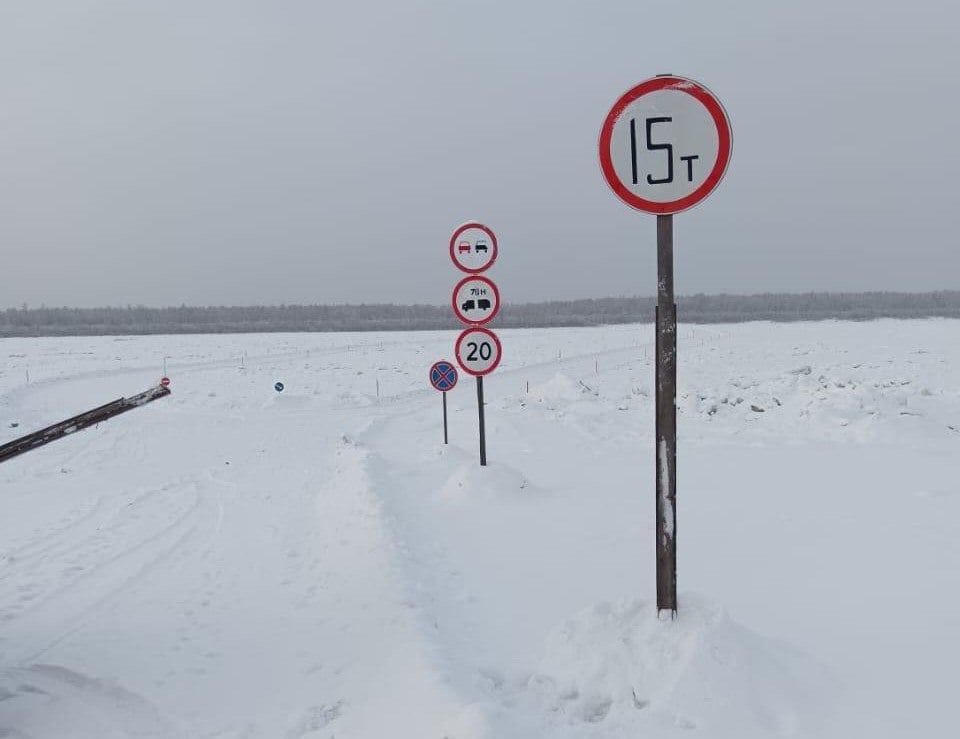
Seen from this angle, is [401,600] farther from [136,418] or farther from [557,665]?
[136,418]

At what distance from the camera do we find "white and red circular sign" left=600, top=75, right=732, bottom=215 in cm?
351

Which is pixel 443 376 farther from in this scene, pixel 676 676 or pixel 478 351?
pixel 676 676

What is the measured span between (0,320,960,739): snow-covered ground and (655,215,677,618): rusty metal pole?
0.27 meters

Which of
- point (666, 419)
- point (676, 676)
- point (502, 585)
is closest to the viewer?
point (676, 676)

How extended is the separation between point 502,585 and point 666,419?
7.06 ft

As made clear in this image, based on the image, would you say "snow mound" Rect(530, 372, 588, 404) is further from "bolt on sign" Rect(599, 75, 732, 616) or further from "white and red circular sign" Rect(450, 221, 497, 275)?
"bolt on sign" Rect(599, 75, 732, 616)

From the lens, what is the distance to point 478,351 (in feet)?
28.2

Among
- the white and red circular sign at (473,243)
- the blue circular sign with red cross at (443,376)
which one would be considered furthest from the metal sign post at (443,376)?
the white and red circular sign at (473,243)

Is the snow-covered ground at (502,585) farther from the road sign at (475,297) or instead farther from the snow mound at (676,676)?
the road sign at (475,297)

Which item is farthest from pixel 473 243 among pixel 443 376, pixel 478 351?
pixel 443 376

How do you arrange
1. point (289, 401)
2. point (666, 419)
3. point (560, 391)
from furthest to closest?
1. point (289, 401)
2. point (560, 391)
3. point (666, 419)

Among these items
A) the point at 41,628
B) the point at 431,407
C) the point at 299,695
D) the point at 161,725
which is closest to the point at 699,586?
the point at 299,695

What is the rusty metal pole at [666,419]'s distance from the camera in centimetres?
355

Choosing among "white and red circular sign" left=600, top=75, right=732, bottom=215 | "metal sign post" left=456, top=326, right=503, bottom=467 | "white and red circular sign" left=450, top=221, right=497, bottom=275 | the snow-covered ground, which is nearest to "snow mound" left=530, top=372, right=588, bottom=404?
the snow-covered ground
